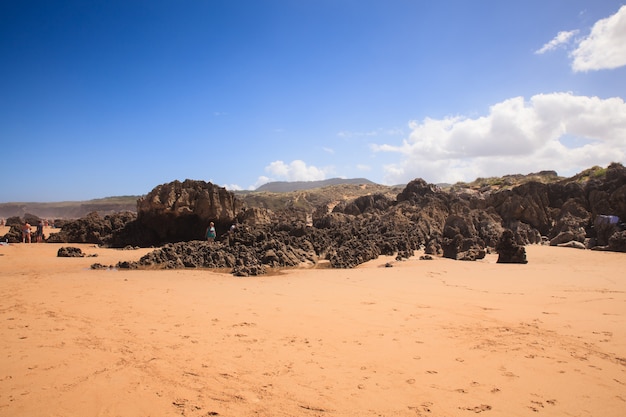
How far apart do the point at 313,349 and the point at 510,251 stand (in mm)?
10229

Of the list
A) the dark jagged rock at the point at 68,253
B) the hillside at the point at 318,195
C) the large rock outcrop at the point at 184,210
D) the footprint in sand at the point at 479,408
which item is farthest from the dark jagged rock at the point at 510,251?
the hillside at the point at 318,195

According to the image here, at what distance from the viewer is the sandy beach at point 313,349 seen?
3188mm

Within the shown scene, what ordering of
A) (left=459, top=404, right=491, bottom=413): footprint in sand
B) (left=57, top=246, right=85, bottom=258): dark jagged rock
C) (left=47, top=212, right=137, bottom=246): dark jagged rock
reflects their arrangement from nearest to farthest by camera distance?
(left=459, top=404, right=491, bottom=413): footprint in sand
(left=57, top=246, right=85, bottom=258): dark jagged rock
(left=47, top=212, right=137, bottom=246): dark jagged rock

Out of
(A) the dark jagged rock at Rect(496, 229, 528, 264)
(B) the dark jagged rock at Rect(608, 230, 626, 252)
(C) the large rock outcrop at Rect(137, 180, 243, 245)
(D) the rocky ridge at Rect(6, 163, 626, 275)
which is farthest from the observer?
(C) the large rock outcrop at Rect(137, 180, 243, 245)

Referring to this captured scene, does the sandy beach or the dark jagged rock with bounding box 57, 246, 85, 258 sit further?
the dark jagged rock with bounding box 57, 246, 85, 258

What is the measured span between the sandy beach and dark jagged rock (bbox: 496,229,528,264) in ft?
12.1

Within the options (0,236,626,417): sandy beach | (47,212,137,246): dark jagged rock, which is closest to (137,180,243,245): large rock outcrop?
(47,212,137,246): dark jagged rock

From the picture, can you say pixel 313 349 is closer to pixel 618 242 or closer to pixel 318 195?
pixel 618 242

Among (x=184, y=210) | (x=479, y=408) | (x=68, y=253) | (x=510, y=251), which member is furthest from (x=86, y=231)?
(x=479, y=408)

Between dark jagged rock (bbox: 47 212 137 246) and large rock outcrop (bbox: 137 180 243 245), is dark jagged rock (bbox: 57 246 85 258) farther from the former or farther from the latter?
dark jagged rock (bbox: 47 212 137 246)

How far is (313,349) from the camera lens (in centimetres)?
446

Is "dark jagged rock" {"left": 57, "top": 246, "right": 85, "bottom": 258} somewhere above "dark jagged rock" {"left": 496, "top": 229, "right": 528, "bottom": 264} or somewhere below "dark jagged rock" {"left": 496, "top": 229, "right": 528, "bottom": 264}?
above

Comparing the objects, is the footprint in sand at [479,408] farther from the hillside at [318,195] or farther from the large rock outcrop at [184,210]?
the hillside at [318,195]

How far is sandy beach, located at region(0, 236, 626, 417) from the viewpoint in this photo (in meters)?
3.19
